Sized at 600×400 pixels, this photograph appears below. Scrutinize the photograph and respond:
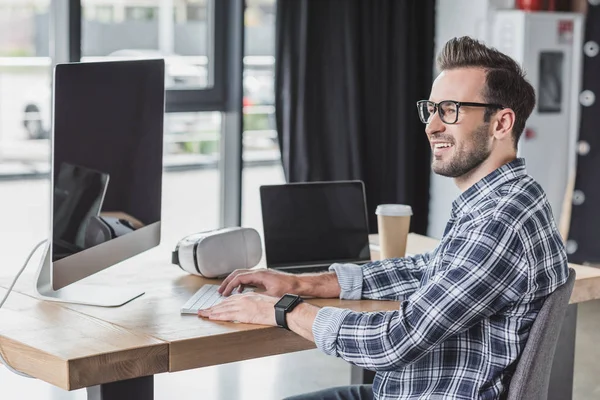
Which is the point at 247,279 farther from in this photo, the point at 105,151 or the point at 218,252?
the point at 105,151

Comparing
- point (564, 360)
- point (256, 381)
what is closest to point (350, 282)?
point (564, 360)

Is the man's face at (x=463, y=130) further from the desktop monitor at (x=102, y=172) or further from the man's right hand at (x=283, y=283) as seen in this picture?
the desktop monitor at (x=102, y=172)

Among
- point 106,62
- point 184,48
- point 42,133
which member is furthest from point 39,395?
point 184,48

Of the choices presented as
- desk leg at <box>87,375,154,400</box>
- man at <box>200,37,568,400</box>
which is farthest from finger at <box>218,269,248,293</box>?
desk leg at <box>87,375,154,400</box>

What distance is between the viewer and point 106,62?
2139 mm

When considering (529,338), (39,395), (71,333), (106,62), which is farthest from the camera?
(39,395)

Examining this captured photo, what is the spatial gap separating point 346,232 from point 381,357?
31.2 inches

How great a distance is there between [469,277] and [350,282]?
20.8 inches

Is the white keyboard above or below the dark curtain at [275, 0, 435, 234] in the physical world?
below

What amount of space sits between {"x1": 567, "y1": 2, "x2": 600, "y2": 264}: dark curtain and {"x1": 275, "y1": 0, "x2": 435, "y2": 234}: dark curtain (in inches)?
34.1

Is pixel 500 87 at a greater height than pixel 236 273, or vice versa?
pixel 500 87

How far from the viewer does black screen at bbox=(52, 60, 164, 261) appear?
1.97 metres

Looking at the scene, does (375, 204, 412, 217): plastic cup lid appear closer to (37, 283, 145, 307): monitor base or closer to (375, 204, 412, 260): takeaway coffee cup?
(375, 204, 412, 260): takeaway coffee cup

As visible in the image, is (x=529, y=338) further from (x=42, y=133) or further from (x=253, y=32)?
(x=253, y=32)
